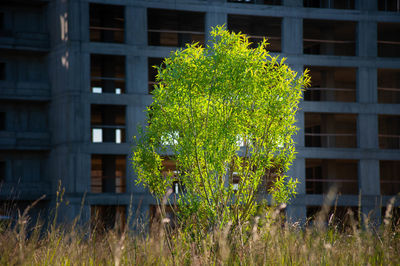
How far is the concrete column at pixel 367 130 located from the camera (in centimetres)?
3216

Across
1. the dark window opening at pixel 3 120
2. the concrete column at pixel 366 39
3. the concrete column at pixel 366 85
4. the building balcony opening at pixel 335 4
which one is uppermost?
the building balcony opening at pixel 335 4

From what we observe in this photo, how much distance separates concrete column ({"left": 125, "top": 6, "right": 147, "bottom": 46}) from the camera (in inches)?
1169

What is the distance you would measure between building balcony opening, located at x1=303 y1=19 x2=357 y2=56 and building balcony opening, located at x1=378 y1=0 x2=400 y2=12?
264cm

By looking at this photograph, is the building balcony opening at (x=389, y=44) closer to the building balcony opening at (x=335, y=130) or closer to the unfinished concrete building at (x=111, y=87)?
the unfinished concrete building at (x=111, y=87)

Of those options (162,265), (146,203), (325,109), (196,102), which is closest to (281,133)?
(196,102)

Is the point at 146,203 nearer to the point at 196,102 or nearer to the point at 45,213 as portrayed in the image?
the point at 45,213

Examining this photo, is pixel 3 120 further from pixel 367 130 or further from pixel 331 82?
pixel 367 130

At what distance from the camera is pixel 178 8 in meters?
30.2

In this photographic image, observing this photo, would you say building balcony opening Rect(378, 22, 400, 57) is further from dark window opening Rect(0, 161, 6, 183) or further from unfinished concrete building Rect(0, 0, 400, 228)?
dark window opening Rect(0, 161, 6, 183)

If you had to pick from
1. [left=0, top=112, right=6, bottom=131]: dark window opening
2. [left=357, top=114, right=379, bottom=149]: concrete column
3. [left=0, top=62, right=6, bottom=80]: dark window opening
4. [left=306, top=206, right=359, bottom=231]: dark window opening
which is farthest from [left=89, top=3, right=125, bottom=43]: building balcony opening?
[left=306, top=206, right=359, bottom=231]: dark window opening

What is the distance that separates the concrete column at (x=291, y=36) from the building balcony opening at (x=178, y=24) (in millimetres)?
4488

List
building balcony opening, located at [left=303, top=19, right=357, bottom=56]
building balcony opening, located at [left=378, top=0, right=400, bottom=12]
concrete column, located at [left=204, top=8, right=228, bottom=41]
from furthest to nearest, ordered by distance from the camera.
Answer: building balcony opening, located at [left=378, top=0, right=400, bottom=12], building balcony opening, located at [left=303, top=19, right=357, bottom=56], concrete column, located at [left=204, top=8, right=228, bottom=41]

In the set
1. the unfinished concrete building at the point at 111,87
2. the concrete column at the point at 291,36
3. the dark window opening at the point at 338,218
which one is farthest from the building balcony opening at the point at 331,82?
the dark window opening at the point at 338,218

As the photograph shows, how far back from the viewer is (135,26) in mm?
29828
